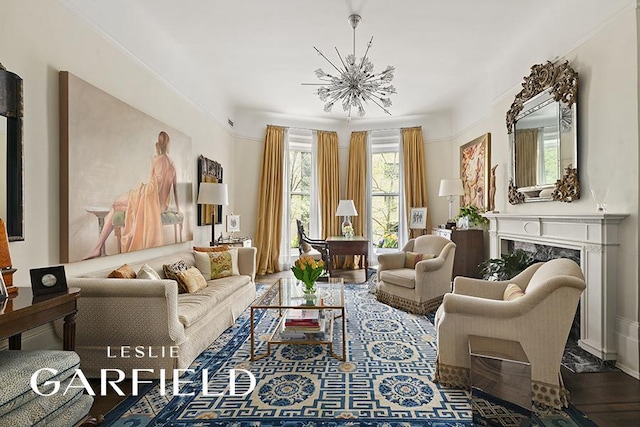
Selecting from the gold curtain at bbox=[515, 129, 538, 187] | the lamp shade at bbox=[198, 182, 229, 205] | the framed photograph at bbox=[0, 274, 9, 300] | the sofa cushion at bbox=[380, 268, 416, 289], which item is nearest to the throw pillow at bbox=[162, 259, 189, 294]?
the lamp shade at bbox=[198, 182, 229, 205]

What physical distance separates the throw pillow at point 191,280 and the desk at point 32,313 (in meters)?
1.42

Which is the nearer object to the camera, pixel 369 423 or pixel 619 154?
pixel 369 423

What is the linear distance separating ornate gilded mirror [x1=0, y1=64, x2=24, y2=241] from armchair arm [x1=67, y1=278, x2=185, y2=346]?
57 cm

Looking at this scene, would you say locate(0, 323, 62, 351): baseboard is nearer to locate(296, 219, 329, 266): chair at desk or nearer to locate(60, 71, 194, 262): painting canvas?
locate(60, 71, 194, 262): painting canvas

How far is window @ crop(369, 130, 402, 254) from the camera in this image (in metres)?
7.79

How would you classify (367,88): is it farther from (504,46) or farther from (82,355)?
(82,355)

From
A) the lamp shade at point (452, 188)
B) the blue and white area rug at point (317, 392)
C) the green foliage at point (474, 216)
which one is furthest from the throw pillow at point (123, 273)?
the lamp shade at point (452, 188)

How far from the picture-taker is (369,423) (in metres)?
2.06

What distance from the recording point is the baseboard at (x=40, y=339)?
2312 mm

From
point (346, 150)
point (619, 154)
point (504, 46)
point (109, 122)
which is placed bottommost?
point (619, 154)

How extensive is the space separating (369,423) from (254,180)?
18.9 feet

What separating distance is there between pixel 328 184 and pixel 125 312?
5.48m

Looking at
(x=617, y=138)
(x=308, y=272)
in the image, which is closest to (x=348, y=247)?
(x=308, y=272)

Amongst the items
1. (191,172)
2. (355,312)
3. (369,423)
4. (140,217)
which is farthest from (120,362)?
(191,172)
